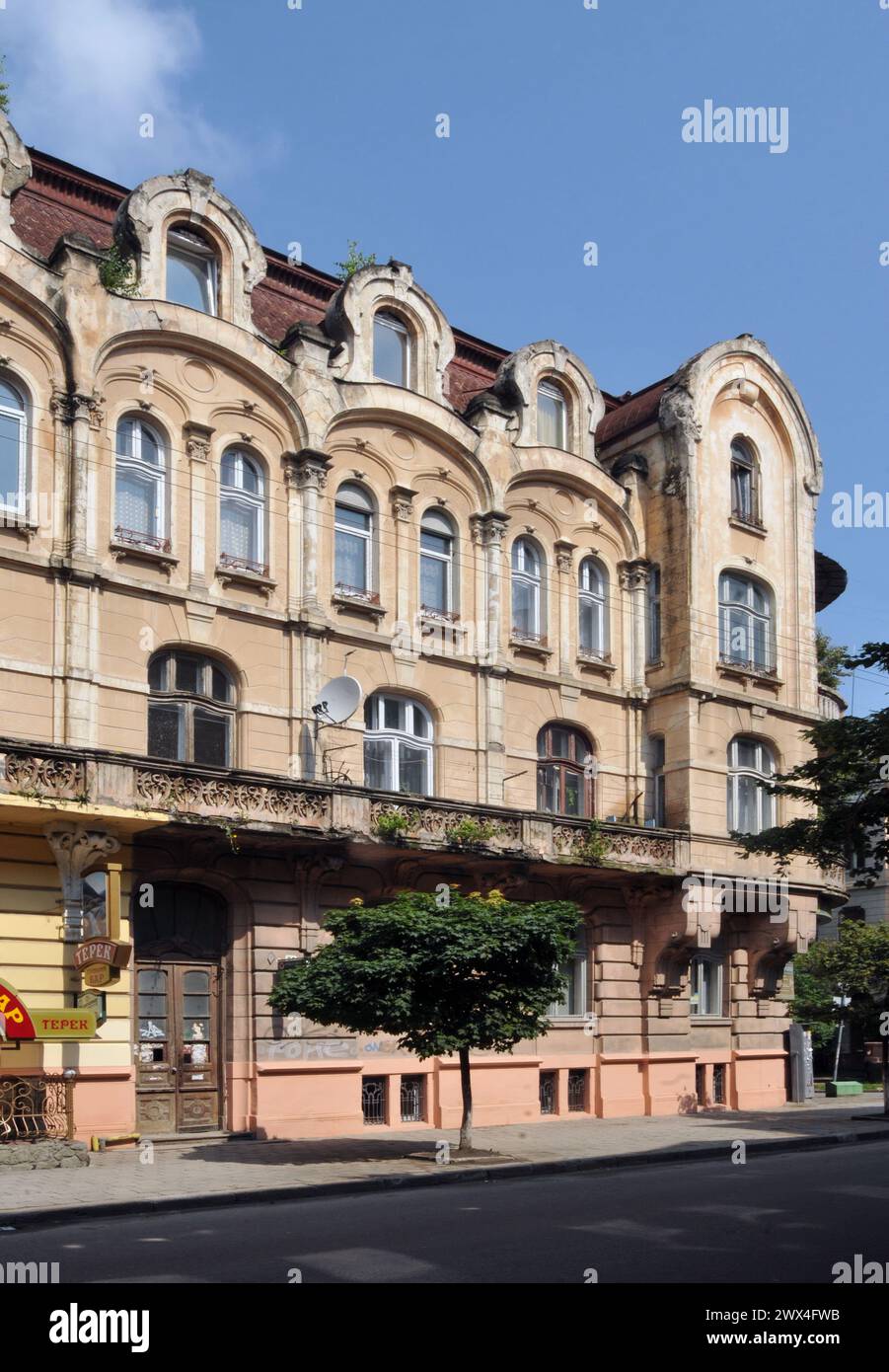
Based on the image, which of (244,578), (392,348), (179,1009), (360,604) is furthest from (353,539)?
(179,1009)

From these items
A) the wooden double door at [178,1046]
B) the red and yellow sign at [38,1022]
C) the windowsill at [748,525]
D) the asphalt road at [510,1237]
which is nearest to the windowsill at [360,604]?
the wooden double door at [178,1046]

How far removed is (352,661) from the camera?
90.2ft

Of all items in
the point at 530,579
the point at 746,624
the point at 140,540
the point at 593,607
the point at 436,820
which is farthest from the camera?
the point at 746,624

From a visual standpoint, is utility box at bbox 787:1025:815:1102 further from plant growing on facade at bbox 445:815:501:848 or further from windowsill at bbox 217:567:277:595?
windowsill at bbox 217:567:277:595

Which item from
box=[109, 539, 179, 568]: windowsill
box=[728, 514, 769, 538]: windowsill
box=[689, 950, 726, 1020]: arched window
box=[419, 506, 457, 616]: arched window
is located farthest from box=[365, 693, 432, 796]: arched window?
box=[728, 514, 769, 538]: windowsill

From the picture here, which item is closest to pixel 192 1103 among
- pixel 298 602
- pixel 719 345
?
pixel 298 602

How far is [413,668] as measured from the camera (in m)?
28.4

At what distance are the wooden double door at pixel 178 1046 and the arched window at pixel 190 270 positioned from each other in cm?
1148

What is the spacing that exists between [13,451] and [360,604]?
693cm

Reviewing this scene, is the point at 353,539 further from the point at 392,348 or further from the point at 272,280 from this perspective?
the point at 272,280

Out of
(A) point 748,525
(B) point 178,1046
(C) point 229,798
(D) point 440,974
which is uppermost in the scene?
(A) point 748,525

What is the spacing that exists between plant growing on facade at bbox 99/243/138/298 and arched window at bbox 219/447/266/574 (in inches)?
127

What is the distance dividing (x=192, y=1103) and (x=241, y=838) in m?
4.39
